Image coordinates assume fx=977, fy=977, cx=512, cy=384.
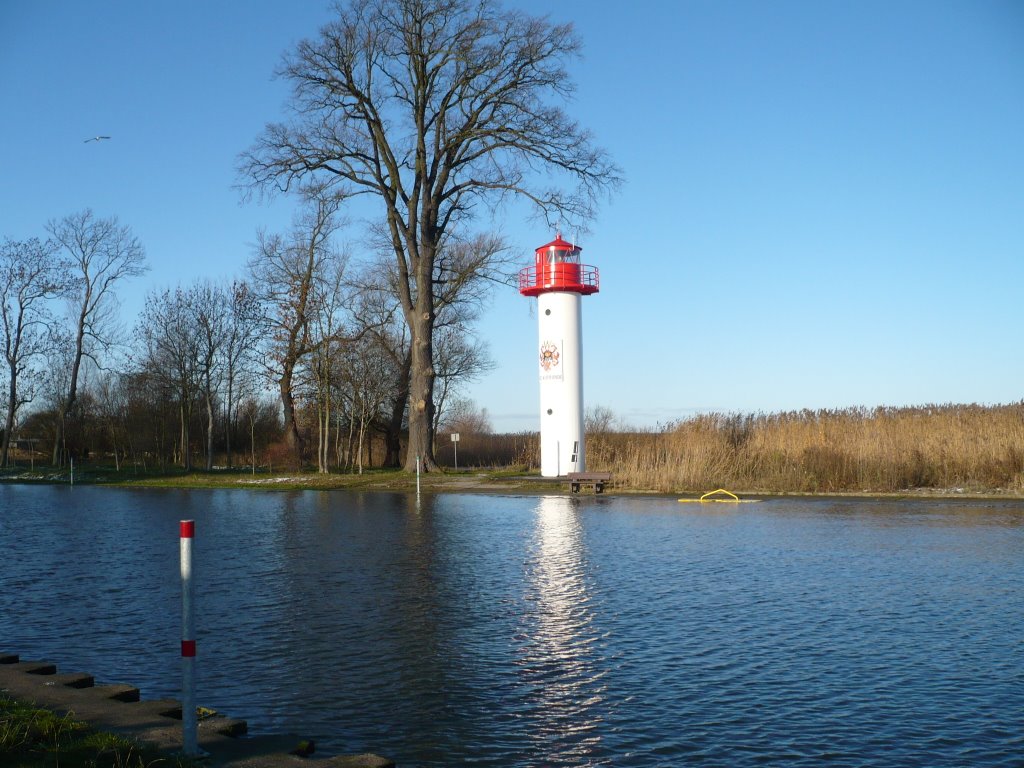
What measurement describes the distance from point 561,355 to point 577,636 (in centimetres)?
2666

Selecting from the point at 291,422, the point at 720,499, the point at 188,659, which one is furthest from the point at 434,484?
the point at 188,659

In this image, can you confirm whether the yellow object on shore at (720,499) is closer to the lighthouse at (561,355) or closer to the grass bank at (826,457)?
the grass bank at (826,457)

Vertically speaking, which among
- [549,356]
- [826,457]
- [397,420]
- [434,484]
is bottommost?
[434,484]

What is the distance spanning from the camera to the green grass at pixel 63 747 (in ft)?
17.5

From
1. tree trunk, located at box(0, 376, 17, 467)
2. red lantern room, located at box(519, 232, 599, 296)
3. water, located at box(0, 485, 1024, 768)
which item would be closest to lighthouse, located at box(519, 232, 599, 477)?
red lantern room, located at box(519, 232, 599, 296)

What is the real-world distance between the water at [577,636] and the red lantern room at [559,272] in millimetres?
17863

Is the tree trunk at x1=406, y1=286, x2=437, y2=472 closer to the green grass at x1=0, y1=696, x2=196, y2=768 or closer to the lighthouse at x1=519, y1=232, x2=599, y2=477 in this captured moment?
the lighthouse at x1=519, y1=232, x2=599, y2=477

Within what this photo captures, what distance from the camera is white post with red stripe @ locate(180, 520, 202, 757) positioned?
565cm

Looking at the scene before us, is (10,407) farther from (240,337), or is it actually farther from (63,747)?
(63,747)

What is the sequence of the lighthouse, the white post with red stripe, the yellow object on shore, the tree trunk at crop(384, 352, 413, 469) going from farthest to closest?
the tree trunk at crop(384, 352, 413, 469)
the lighthouse
the yellow object on shore
the white post with red stripe

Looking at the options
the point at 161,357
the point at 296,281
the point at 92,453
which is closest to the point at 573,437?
the point at 296,281

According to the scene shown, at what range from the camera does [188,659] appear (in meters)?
5.67

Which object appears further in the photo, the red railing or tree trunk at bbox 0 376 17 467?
tree trunk at bbox 0 376 17 467

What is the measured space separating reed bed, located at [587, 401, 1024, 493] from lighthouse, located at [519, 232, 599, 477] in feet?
11.0
